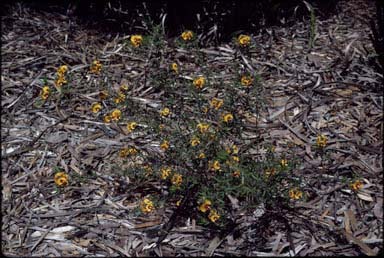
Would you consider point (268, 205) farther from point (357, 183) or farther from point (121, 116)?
point (121, 116)

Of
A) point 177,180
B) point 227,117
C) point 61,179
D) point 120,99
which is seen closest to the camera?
point 177,180

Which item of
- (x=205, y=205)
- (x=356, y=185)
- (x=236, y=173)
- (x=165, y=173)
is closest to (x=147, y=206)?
(x=165, y=173)

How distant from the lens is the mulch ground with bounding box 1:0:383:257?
8.36ft

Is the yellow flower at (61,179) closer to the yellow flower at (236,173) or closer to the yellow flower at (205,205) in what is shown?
the yellow flower at (205,205)

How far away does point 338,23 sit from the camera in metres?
3.88

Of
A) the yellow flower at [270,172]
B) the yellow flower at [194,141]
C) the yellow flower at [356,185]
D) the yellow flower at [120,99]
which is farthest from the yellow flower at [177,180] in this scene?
the yellow flower at [356,185]

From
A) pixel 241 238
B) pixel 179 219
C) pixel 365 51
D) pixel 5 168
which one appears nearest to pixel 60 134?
pixel 5 168

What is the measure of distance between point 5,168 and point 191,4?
1631 mm

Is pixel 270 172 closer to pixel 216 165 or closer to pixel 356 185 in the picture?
pixel 216 165

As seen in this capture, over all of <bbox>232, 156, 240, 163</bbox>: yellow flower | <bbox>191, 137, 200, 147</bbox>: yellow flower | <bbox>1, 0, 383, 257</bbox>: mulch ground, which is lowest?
<bbox>1, 0, 383, 257</bbox>: mulch ground

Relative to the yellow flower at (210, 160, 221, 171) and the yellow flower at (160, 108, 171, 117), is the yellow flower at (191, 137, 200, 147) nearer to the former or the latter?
the yellow flower at (210, 160, 221, 171)

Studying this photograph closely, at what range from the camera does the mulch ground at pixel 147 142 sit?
8.36 feet

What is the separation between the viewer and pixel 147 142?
3.05 metres

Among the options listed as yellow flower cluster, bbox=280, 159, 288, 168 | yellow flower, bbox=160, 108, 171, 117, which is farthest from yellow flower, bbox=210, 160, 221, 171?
yellow flower, bbox=160, 108, 171, 117
